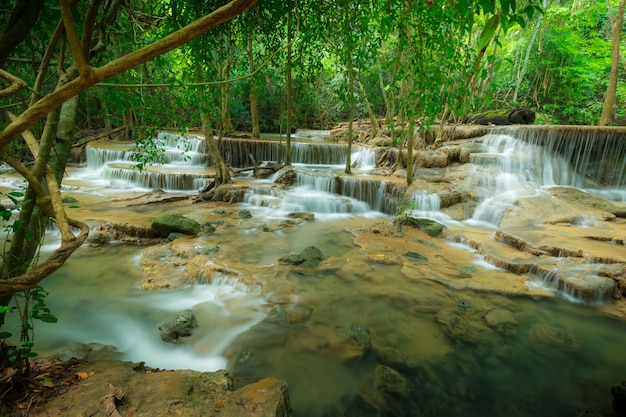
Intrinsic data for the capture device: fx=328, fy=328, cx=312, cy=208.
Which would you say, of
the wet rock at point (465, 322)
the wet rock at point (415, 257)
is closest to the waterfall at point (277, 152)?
the wet rock at point (415, 257)

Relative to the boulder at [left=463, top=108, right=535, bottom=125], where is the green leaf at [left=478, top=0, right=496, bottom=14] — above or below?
below

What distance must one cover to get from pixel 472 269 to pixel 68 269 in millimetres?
7270

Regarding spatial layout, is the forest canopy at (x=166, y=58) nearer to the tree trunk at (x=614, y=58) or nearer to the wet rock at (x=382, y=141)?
the tree trunk at (x=614, y=58)

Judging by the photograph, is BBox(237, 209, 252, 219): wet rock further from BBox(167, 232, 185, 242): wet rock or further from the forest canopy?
the forest canopy

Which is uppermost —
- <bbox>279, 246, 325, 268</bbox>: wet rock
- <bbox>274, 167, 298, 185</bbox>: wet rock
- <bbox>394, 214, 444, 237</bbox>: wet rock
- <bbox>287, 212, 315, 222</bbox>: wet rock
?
<bbox>274, 167, 298, 185</bbox>: wet rock

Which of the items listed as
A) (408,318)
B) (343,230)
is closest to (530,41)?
(343,230)

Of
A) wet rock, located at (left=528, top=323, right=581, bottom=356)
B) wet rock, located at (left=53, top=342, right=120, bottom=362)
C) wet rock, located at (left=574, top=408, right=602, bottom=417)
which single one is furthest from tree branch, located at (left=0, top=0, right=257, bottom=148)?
wet rock, located at (left=528, top=323, right=581, bottom=356)

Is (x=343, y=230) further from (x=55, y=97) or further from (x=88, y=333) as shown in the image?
(x=55, y=97)

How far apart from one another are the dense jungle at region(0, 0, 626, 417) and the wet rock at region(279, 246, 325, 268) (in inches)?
1.5

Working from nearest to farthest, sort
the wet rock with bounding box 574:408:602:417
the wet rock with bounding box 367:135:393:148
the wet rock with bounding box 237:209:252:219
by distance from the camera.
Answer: the wet rock with bounding box 574:408:602:417 < the wet rock with bounding box 237:209:252:219 < the wet rock with bounding box 367:135:393:148

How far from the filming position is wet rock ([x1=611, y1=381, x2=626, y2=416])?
128 inches

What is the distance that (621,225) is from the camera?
7.87 meters

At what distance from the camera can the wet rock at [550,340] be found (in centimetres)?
428

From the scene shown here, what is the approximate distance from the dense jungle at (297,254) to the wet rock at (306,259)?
0.04 meters
